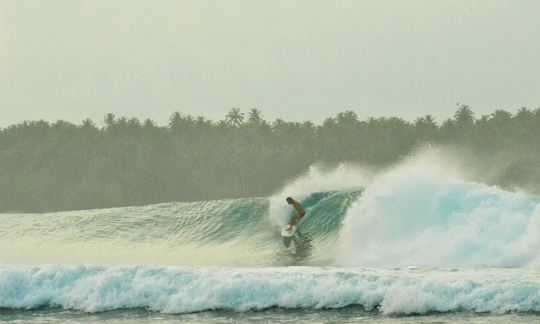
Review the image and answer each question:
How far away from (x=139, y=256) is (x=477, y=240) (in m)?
8.76

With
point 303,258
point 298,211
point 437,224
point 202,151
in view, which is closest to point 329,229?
point 298,211

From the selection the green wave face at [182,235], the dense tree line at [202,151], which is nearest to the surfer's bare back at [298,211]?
the green wave face at [182,235]

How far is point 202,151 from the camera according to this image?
345 ft

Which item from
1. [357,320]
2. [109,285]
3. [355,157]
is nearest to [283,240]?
[109,285]

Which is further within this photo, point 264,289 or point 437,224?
point 437,224

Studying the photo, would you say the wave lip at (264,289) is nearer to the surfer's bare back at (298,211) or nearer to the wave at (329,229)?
the wave at (329,229)

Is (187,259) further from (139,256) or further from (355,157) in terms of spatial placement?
(355,157)

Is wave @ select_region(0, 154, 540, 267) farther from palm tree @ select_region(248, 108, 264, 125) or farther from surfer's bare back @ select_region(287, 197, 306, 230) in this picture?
palm tree @ select_region(248, 108, 264, 125)

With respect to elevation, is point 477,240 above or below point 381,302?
above

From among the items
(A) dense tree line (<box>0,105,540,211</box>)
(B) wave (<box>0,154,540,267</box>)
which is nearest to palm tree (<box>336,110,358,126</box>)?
(A) dense tree line (<box>0,105,540,211</box>)

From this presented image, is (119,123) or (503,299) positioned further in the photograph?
(119,123)

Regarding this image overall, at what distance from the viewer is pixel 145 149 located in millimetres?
105562

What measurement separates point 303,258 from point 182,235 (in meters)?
5.57

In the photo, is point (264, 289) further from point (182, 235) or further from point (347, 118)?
point (347, 118)
